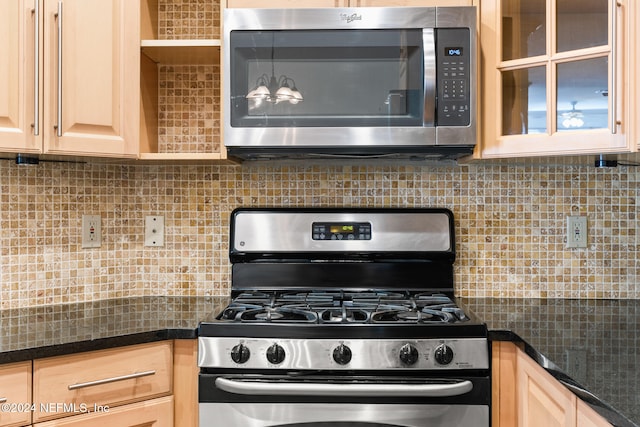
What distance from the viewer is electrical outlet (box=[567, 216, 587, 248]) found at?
201cm

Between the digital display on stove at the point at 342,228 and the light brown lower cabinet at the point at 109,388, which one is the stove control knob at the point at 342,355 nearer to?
the light brown lower cabinet at the point at 109,388

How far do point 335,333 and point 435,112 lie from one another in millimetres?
735

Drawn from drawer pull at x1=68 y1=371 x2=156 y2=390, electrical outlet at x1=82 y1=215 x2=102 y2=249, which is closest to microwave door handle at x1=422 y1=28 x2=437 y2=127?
drawer pull at x1=68 y1=371 x2=156 y2=390

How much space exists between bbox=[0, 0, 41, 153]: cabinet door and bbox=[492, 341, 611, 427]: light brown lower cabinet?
4.71 feet

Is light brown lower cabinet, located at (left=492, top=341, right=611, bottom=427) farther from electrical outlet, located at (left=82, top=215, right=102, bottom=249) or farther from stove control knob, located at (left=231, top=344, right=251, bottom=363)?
electrical outlet, located at (left=82, top=215, right=102, bottom=249)

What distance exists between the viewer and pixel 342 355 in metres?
1.46

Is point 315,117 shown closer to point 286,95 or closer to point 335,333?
point 286,95

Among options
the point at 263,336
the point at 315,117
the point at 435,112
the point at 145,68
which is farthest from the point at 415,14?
the point at 263,336

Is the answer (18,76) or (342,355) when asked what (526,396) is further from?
(18,76)

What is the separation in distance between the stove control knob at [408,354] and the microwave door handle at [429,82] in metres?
0.67

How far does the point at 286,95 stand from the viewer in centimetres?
172

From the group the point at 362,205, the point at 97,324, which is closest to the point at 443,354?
the point at 362,205

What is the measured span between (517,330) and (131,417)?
1.08 m

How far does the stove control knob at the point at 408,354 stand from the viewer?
146cm
